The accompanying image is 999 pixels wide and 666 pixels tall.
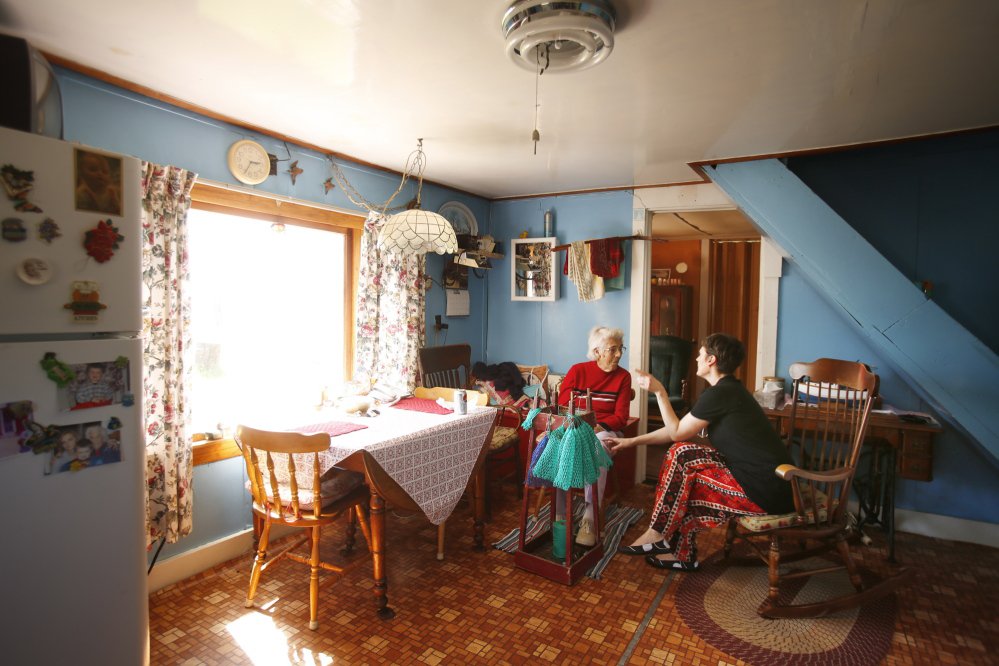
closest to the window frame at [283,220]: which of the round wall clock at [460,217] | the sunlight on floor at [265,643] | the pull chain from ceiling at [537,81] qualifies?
the sunlight on floor at [265,643]

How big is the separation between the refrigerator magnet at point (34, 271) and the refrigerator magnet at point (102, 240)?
0.11m

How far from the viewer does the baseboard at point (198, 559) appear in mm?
2574

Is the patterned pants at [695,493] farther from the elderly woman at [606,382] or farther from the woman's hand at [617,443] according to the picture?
the elderly woman at [606,382]

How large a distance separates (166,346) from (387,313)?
1.53 m

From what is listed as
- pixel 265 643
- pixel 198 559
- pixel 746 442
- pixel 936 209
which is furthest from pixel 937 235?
pixel 198 559

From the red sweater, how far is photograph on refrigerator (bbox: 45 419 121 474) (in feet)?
8.49

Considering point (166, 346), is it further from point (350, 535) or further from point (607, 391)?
point (607, 391)

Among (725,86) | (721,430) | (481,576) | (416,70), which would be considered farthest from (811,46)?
(481,576)

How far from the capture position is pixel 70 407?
1448 millimetres

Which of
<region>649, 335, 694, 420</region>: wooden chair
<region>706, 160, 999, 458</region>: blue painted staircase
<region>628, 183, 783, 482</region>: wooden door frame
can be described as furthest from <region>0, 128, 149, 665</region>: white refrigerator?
<region>649, 335, 694, 420</region>: wooden chair

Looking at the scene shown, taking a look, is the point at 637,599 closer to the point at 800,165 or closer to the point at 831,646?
the point at 831,646

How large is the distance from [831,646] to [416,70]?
2883 mm

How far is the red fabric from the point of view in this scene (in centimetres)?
418

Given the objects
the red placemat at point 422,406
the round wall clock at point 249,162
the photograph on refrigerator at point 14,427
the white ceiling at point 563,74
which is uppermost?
the white ceiling at point 563,74
